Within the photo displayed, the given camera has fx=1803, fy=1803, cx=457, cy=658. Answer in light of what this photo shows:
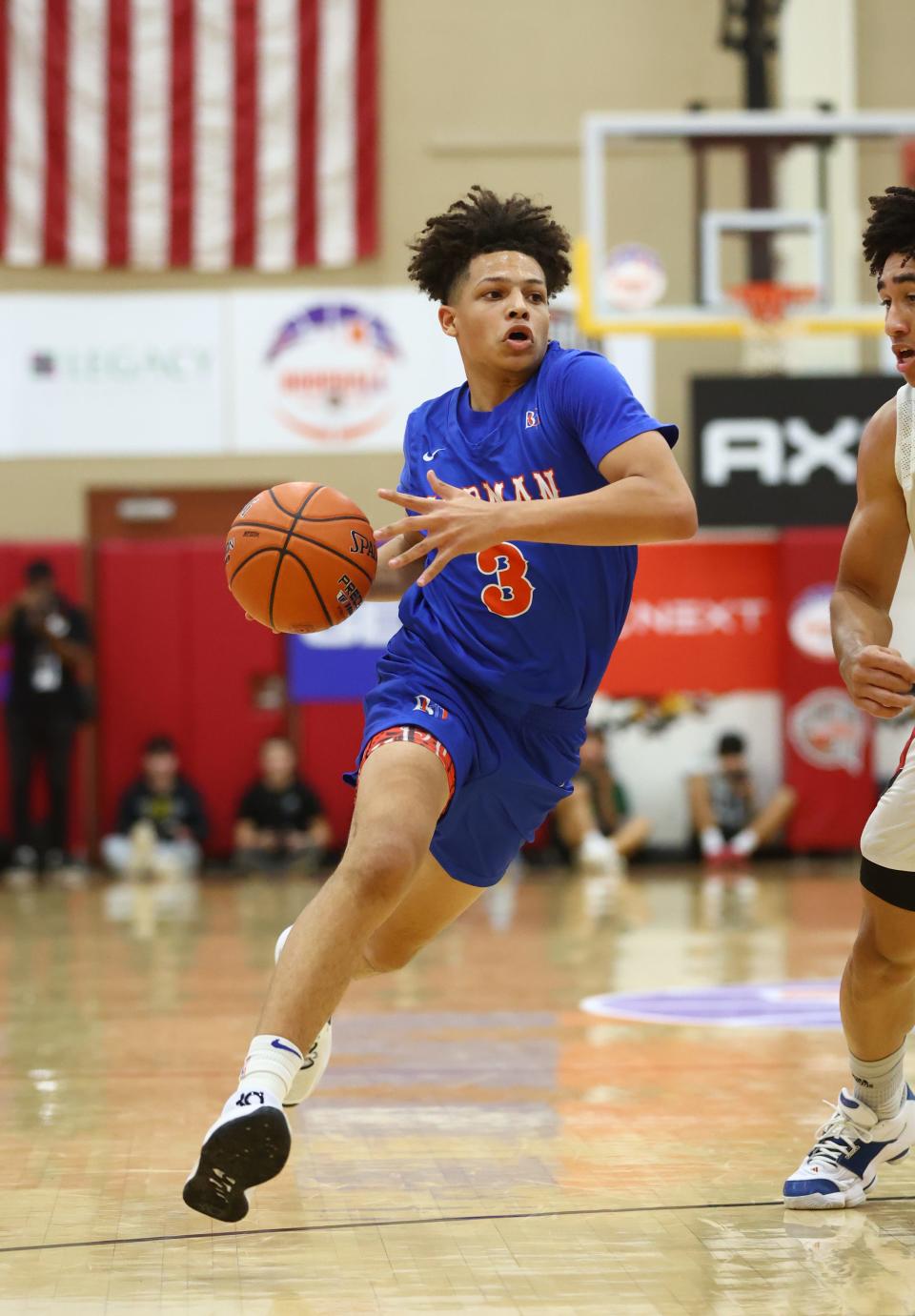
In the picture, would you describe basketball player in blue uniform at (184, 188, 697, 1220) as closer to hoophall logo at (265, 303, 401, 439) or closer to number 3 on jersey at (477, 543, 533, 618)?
number 3 on jersey at (477, 543, 533, 618)

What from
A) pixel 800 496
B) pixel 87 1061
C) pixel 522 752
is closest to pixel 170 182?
pixel 800 496

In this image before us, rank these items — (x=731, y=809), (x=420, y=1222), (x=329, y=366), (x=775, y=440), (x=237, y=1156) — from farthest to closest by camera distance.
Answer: (x=329, y=366) → (x=731, y=809) → (x=775, y=440) → (x=420, y=1222) → (x=237, y=1156)

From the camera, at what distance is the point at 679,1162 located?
13.3 ft

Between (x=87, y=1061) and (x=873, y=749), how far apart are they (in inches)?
352

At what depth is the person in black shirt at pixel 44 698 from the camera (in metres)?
12.9

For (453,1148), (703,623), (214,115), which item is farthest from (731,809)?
(453,1148)

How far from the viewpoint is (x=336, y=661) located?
537 inches

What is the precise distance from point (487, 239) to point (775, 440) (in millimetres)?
9129

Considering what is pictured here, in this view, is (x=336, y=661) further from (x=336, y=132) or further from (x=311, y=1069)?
(x=311, y=1069)

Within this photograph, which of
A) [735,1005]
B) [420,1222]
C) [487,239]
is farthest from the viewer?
[735,1005]

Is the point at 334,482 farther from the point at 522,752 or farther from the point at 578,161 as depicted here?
the point at 522,752

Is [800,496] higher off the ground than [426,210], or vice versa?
[426,210]

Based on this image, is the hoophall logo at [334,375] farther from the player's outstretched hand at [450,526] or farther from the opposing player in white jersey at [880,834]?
the player's outstretched hand at [450,526]

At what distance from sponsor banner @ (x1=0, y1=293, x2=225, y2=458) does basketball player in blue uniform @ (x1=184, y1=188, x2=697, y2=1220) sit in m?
10.6
